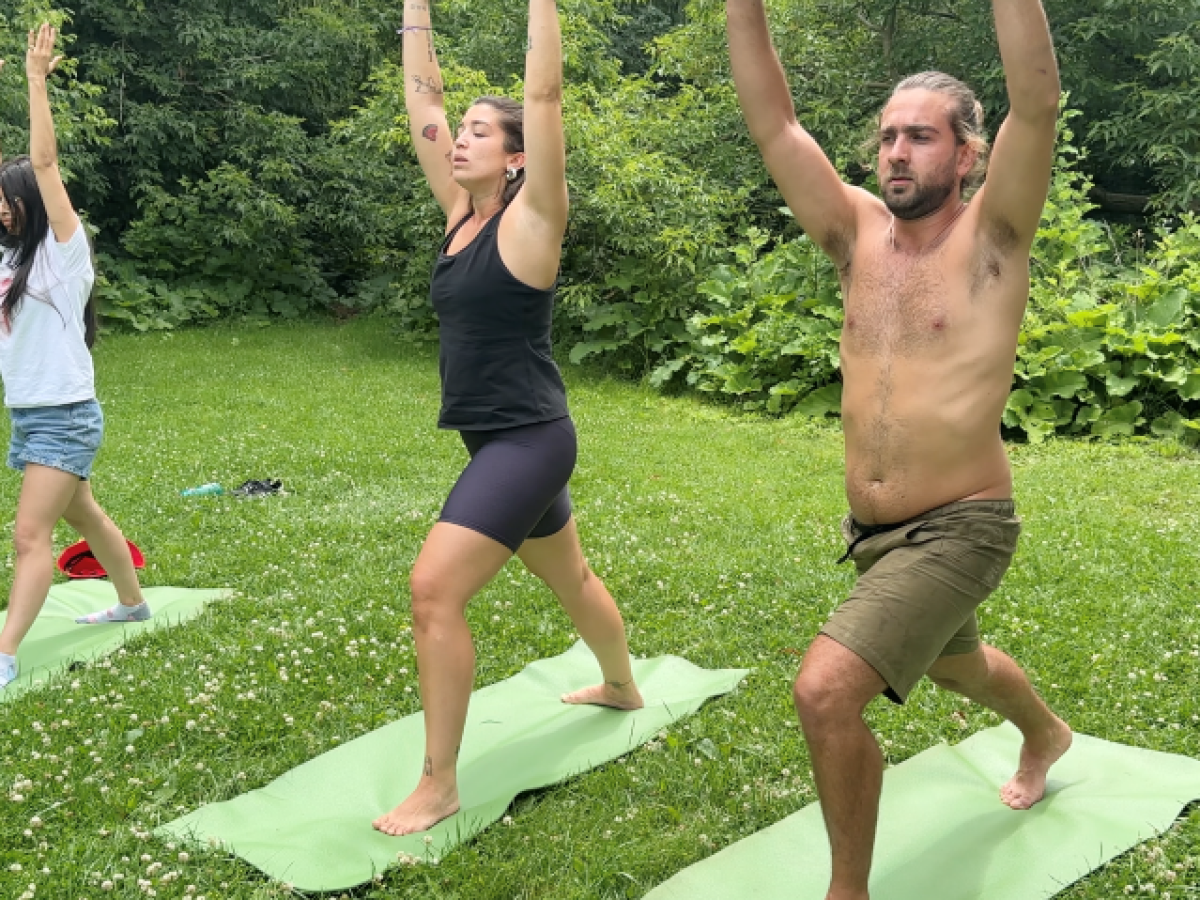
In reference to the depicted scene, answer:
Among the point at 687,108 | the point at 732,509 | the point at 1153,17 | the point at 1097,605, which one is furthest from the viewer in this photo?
the point at 687,108

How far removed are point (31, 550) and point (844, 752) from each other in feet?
11.2

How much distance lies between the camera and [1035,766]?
3598mm

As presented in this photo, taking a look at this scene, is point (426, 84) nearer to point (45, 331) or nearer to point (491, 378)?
point (491, 378)

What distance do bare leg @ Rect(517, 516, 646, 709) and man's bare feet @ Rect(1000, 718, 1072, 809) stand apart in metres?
1.36

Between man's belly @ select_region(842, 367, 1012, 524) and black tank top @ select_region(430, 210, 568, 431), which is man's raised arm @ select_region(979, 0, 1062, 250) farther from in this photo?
black tank top @ select_region(430, 210, 568, 431)

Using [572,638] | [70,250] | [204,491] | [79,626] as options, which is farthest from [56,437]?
[204,491]

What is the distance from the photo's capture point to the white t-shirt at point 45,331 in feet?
15.0

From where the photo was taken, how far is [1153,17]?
12.9 m

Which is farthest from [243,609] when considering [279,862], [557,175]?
[557,175]

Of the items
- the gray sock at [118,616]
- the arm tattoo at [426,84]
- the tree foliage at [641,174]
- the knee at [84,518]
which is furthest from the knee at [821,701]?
the tree foliage at [641,174]

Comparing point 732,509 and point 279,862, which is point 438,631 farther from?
point 732,509

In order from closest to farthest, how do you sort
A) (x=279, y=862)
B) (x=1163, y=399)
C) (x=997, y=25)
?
(x=997, y=25) → (x=279, y=862) → (x=1163, y=399)

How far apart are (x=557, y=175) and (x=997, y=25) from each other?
1.28 m

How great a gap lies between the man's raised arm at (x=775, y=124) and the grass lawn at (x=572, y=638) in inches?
73.5
